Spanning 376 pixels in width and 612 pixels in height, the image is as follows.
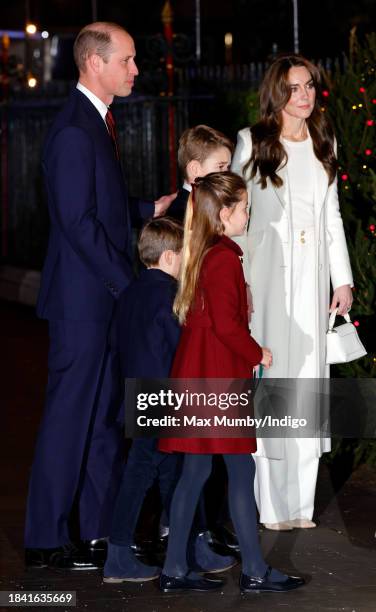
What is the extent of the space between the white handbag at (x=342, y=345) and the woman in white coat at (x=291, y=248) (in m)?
0.06

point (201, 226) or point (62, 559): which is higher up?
point (201, 226)

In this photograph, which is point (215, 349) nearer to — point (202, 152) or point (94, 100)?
point (202, 152)

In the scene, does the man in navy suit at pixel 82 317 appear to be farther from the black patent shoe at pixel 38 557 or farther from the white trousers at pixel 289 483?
the white trousers at pixel 289 483

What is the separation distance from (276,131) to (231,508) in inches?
68.9

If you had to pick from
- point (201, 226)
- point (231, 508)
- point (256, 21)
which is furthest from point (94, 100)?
point (256, 21)

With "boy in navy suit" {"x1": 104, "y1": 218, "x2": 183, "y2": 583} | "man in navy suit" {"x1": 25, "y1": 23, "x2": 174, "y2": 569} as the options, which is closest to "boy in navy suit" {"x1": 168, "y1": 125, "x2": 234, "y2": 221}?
"man in navy suit" {"x1": 25, "y1": 23, "x2": 174, "y2": 569}

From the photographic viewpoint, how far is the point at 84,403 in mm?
5938

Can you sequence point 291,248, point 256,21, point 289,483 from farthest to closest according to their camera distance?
point 256,21
point 289,483
point 291,248

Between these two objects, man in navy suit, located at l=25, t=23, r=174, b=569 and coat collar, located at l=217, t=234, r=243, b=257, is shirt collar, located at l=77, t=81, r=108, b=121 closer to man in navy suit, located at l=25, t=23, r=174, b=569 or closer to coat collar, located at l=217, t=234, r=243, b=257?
man in navy suit, located at l=25, t=23, r=174, b=569

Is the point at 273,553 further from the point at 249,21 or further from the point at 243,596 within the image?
the point at 249,21

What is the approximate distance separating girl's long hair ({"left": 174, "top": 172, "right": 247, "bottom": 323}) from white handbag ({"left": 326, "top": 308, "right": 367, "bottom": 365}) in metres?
1.15

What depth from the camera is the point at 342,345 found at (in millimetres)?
6484

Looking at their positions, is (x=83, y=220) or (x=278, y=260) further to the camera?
(x=278, y=260)

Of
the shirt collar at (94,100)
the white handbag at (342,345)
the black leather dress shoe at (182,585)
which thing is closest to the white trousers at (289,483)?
the white handbag at (342,345)
